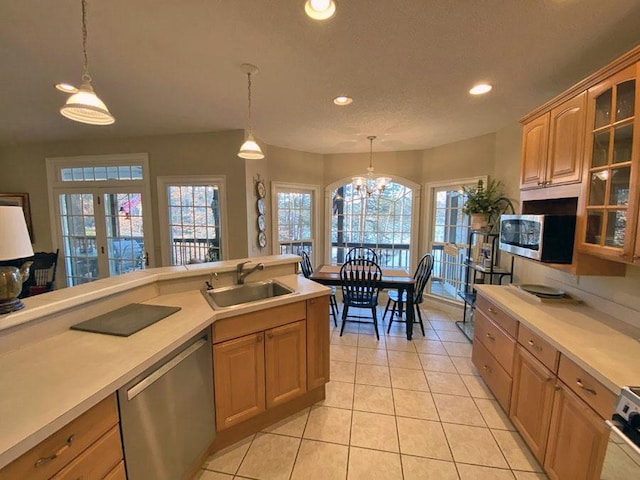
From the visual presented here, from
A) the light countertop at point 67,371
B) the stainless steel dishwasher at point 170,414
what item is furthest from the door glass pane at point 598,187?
the stainless steel dishwasher at point 170,414

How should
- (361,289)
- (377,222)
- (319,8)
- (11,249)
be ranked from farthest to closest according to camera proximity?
(377,222) < (361,289) < (319,8) < (11,249)

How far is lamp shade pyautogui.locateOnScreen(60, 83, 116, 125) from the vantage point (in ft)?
4.35

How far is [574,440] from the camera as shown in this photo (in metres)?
1.34

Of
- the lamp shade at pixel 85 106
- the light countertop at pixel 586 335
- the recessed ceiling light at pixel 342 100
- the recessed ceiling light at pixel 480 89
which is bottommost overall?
the light countertop at pixel 586 335

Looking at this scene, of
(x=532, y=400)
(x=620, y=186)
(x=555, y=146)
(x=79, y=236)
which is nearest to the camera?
(x=620, y=186)

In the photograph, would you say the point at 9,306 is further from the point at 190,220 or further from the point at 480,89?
the point at 480,89

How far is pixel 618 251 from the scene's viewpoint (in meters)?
1.47

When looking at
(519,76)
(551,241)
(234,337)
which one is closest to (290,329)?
(234,337)

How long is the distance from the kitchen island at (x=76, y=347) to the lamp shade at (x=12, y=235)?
27 centimetres

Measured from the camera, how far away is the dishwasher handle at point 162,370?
3.71 ft

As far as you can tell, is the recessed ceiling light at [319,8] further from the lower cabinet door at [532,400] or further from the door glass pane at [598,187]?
the lower cabinet door at [532,400]

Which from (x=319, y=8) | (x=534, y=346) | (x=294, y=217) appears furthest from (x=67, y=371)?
(x=294, y=217)

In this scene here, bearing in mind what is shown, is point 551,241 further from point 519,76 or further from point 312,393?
point 312,393

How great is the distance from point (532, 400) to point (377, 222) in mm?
3439
